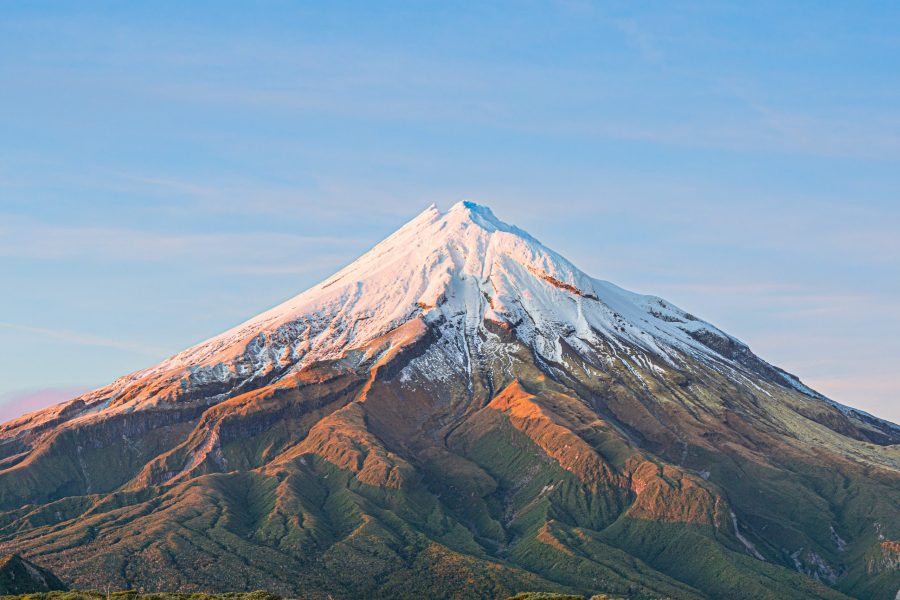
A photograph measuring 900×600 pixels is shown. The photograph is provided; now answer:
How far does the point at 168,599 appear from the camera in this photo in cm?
15988

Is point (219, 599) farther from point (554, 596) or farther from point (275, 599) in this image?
point (554, 596)

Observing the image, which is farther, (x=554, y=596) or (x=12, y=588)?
(x=12, y=588)

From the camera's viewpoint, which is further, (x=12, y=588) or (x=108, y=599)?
(x=12, y=588)

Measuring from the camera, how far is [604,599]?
538ft

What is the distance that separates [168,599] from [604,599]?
2263 inches

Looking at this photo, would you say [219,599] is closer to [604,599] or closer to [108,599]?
[108,599]

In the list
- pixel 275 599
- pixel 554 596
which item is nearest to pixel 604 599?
pixel 554 596

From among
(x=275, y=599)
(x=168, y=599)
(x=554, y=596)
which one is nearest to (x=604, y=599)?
(x=554, y=596)

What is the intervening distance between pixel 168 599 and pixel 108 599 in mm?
7549

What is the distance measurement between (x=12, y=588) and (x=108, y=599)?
46.2 metres

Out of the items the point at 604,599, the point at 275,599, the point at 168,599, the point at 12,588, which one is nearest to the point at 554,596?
the point at 604,599

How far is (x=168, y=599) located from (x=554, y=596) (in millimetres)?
51328

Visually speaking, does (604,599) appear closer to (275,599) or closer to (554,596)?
(554,596)

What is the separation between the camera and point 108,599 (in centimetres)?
15825
